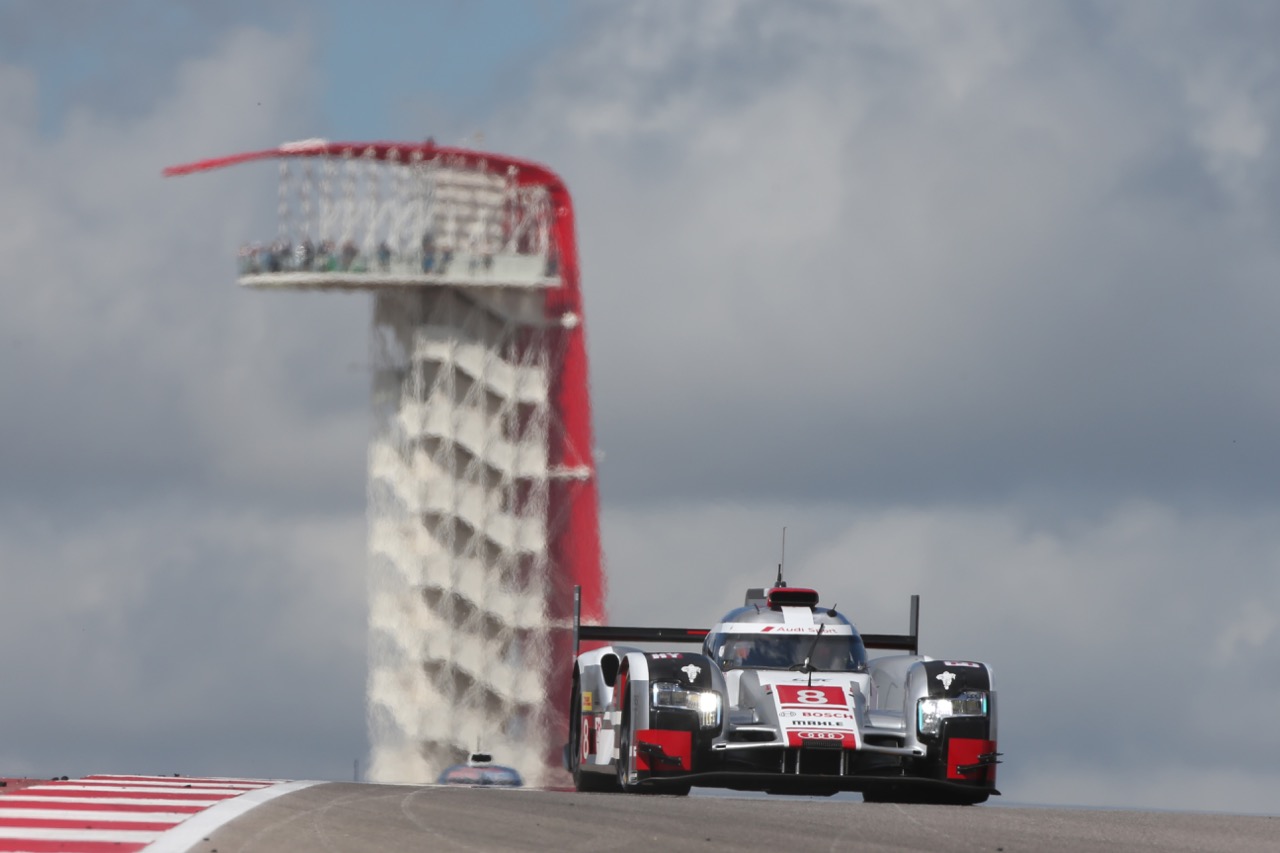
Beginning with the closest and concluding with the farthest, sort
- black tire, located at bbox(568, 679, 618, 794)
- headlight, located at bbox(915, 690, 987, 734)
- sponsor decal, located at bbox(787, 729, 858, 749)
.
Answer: sponsor decal, located at bbox(787, 729, 858, 749) → headlight, located at bbox(915, 690, 987, 734) → black tire, located at bbox(568, 679, 618, 794)

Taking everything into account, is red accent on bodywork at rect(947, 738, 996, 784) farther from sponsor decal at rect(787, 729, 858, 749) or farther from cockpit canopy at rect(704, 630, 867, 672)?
cockpit canopy at rect(704, 630, 867, 672)

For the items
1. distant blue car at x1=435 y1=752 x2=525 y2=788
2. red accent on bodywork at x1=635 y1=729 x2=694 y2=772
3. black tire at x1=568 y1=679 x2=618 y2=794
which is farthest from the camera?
distant blue car at x1=435 y1=752 x2=525 y2=788

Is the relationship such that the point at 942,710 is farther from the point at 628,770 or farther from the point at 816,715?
the point at 628,770

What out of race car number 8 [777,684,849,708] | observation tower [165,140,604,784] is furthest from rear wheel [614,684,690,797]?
observation tower [165,140,604,784]

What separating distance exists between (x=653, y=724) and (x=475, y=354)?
236 ft

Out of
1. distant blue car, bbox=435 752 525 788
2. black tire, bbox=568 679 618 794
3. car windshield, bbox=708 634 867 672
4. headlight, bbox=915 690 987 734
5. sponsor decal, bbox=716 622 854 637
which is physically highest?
sponsor decal, bbox=716 622 854 637

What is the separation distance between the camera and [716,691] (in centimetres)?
2933

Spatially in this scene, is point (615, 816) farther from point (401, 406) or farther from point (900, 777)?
point (401, 406)

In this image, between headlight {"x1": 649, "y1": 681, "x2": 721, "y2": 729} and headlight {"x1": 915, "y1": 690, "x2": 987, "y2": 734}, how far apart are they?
8.80ft

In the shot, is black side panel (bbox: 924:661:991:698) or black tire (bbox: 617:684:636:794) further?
black side panel (bbox: 924:661:991:698)

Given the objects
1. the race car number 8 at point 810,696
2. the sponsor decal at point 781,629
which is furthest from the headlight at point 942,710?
the sponsor decal at point 781,629

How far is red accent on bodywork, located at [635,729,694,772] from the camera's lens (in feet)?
94.8

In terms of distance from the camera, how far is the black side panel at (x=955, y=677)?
29.7 meters

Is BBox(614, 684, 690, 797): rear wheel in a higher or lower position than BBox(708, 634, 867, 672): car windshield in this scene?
lower
